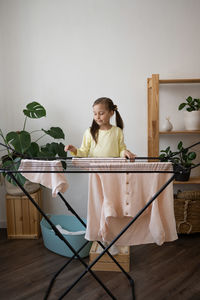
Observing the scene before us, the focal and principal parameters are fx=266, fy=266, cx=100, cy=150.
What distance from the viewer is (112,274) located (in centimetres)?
211

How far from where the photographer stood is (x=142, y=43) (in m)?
2.82

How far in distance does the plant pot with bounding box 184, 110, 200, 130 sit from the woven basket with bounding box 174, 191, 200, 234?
712 mm

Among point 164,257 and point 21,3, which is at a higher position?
point 21,3

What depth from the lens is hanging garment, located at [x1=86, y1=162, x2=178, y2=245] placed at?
54.2 inches

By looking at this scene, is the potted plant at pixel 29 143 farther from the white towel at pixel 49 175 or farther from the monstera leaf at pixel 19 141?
the white towel at pixel 49 175

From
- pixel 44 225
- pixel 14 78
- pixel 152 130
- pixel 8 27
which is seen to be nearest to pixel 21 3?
pixel 8 27

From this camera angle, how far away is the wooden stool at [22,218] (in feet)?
8.88

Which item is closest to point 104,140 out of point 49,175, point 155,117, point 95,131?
point 95,131

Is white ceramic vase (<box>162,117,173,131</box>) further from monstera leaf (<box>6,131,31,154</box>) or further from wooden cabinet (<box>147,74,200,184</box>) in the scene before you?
monstera leaf (<box>6,131,31,154</box>)

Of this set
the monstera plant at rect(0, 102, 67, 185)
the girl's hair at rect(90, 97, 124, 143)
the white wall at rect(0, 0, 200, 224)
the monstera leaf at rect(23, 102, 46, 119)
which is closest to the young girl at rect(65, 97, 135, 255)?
the girl's hair at rect(90, 97, 124, 143)

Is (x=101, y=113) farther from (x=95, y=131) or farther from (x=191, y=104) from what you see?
(x=191, y=104)

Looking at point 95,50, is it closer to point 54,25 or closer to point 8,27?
point 54,25

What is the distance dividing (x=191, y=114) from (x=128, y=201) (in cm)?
163

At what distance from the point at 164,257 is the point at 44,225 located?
1.14 m
